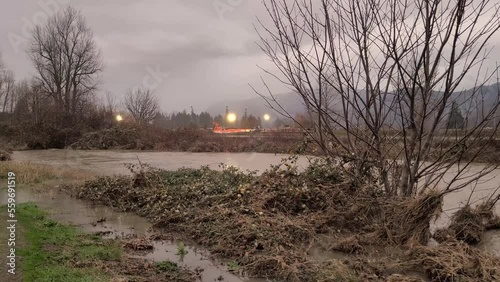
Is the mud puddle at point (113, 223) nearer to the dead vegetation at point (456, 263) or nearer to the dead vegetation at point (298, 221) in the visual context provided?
the dead vegetation at point (298, 221)

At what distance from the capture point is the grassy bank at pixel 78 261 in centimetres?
414

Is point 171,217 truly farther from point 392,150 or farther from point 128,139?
point 128,139

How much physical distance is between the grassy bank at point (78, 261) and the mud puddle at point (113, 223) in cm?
33

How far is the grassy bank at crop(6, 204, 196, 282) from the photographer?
414 cm

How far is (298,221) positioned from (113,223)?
11.2ft

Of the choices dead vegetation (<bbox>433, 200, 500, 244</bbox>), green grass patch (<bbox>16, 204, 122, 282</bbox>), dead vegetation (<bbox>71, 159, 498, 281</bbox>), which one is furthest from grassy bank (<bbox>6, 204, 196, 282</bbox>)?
dead vegetation (<bbox>433, 200, 500, 244</bbox>)

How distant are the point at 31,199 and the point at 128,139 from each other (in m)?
23.6

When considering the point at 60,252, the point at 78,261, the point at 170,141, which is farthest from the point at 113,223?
the point at 170,141

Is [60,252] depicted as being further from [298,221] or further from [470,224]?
[470,224]

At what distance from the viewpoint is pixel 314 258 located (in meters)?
5.29

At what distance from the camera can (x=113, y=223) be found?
23.4 ft

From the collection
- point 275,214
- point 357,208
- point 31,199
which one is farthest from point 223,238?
point 31,199

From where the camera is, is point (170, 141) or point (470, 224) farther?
point (170, 141)

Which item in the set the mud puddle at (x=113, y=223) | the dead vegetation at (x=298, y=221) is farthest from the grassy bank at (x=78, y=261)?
the dead vegetation at (x=298, y=221)
